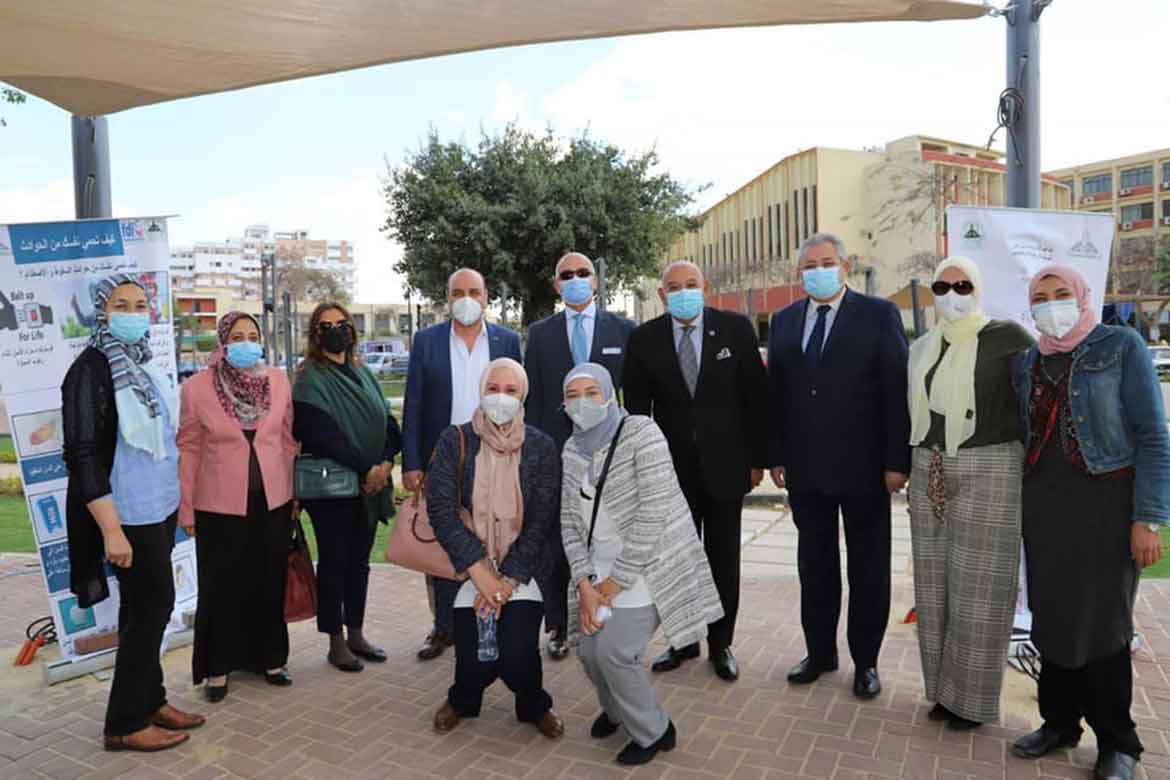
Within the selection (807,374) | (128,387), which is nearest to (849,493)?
(807,374)

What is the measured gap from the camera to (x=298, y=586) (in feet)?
15.2

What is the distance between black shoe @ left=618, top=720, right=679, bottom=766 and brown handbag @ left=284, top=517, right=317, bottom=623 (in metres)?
2.02

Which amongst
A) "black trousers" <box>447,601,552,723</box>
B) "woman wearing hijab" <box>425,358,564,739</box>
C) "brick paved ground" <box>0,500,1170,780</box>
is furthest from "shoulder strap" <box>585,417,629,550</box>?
"brick paved ground" <box>0,500,1170,780</box>

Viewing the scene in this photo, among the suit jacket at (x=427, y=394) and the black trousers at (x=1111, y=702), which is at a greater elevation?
the suit jacket at (x=427, y=394)

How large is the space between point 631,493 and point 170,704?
2717mm

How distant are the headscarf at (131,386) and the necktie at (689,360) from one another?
2563 millimetres

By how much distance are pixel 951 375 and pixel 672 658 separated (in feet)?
6.99

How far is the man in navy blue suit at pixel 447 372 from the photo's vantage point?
4785 millimetres

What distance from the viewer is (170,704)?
14.3ft

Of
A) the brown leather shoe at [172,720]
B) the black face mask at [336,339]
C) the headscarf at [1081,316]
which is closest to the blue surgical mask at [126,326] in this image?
the black face mask at [336,339]

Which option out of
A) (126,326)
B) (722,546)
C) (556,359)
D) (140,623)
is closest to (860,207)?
(556,359)

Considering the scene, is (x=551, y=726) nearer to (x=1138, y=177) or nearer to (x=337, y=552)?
(x=337, y=552)

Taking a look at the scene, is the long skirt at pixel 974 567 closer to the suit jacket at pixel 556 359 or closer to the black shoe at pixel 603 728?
the black shoe at pixel 603 728

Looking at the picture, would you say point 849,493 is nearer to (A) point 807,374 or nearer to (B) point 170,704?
(A) point 807,374
